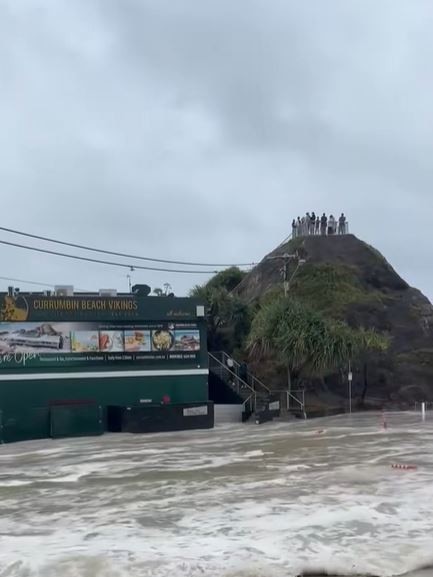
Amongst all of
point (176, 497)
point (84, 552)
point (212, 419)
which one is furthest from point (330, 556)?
point (212, 419)

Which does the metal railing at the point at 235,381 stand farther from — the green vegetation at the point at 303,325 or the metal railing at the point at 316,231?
the metal railing at the point at 316,231

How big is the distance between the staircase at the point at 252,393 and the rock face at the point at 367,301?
17.6 feet

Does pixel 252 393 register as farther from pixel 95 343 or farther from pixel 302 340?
pixel 95 343

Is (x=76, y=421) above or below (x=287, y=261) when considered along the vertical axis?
below

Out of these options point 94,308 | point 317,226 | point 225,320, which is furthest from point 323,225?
point 94,308

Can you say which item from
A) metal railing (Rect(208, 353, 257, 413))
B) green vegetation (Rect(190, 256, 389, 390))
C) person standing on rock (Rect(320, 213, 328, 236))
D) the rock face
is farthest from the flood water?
person standing on rock (Rect(320, 213, 328, 236))

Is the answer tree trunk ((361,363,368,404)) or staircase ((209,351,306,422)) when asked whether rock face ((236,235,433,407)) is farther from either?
staircase ((209,351,306,422))

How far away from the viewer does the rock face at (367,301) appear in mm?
43906

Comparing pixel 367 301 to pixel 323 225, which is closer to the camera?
pixel 367 301

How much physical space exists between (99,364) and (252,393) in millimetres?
7221

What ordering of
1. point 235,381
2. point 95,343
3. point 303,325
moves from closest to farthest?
point 95,343, point 303,325, point 235,381

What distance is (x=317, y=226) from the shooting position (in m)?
52.0

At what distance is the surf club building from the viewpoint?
3039 centimetres

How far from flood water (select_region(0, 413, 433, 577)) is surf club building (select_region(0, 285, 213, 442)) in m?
6.42
